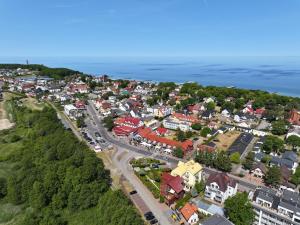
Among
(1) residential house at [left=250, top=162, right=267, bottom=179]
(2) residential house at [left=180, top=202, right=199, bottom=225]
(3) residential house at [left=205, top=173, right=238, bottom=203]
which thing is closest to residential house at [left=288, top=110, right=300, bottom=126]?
(1) residential house at [left=250, top=162, right=267, bottom=179]

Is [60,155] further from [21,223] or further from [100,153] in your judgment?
[21,223]

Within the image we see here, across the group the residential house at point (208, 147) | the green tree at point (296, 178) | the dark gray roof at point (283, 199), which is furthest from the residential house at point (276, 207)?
the residential house at point (208, 147)

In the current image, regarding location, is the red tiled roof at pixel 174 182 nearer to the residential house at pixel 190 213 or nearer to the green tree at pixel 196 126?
the residential house at pixel 190 213

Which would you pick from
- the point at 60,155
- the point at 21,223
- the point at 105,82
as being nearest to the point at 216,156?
the point at 60,155

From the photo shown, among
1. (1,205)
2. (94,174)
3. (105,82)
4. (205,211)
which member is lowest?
(1,205)

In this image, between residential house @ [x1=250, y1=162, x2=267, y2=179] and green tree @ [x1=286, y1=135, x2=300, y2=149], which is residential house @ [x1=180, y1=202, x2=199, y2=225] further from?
green tree @ [x1=286, y1=135, x2=300, y2=149]

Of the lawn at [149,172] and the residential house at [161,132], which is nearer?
the lawn at [149,172]

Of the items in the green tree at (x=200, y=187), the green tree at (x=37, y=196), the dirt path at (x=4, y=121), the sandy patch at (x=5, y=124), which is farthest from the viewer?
the dirt path at (x=4, y=121)
